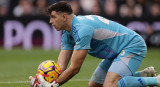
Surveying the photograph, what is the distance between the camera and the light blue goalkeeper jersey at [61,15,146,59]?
21.4 ft

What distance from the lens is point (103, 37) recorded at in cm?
675

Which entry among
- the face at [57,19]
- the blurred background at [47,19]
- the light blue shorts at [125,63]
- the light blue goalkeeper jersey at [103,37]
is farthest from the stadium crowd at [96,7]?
the face at [57,19]

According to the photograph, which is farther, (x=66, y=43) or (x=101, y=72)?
(x=101, y=72)

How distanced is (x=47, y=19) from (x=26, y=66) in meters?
5.51

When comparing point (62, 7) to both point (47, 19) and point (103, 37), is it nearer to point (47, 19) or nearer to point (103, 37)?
point (103, 37)

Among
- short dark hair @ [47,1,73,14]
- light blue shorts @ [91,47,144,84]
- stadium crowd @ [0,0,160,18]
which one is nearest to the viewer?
short dark hair @ [47,1,73,14]

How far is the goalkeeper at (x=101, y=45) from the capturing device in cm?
642

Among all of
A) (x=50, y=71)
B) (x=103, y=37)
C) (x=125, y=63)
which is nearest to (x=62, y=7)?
(x=103, y=37)

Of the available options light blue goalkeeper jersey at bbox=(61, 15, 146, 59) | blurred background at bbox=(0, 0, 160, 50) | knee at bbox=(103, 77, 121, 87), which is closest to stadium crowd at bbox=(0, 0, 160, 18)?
blurred background at bbox=(0, 0, 160, 50)

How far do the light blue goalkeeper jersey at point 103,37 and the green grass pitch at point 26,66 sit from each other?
1816mm

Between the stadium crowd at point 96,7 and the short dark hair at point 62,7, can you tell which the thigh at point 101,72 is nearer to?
the short dark hair at point 62,7

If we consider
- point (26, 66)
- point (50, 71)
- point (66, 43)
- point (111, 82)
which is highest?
point (66, 43)

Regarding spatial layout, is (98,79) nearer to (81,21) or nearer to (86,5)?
(81,21)

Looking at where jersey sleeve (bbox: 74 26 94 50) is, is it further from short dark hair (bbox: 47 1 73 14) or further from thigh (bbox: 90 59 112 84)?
thigh (bbox: 90 59 112 84)
